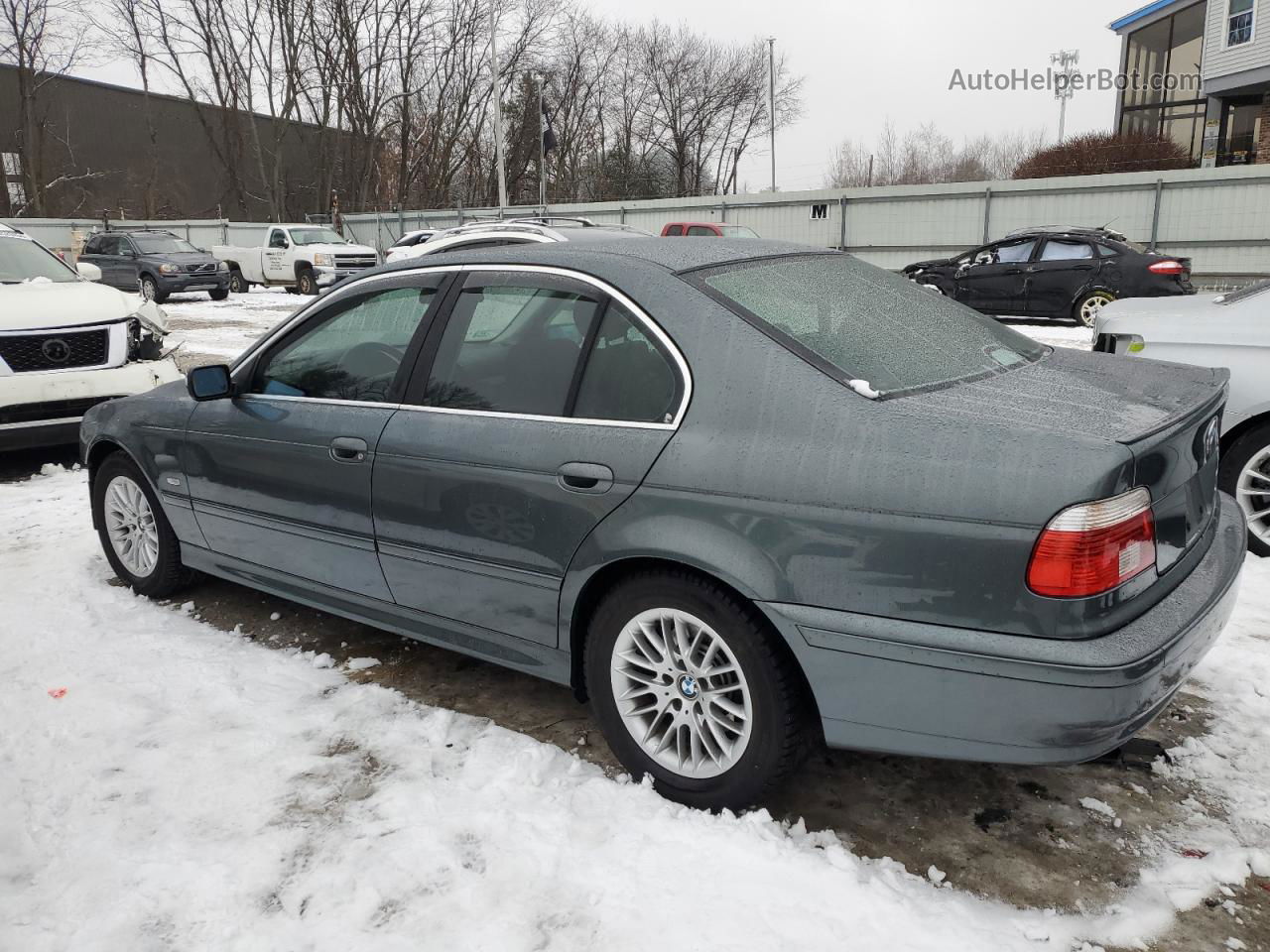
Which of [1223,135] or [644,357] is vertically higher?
[1223,135]

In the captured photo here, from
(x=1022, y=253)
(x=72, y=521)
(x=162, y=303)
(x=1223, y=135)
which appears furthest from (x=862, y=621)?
(x=1223, y=135)

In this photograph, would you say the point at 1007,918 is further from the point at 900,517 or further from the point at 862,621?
the point at 900,517

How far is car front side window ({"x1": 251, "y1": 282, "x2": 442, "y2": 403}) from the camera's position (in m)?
3.54

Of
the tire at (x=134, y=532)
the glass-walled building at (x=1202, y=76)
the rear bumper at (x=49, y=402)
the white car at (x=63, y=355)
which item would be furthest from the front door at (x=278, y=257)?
the glass-walled building at (x=1202, y=76)

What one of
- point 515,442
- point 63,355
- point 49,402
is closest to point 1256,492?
point 515,442

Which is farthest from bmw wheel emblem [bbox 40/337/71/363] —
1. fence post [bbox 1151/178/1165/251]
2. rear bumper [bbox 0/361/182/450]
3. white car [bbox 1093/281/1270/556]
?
fence post [bbox 1151/178/1165/251]

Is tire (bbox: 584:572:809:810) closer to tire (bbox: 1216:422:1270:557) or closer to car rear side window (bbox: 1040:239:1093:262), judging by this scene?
tire (bbox: 1216:422:1270:557)

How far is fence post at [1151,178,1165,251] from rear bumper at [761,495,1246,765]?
21.1 meters

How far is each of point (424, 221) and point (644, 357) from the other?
3451cm

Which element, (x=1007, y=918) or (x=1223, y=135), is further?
(x=1223, y=135)

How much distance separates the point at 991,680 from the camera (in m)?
2.29

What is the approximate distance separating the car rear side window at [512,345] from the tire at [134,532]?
1.96 meters

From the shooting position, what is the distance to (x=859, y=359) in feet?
8.89

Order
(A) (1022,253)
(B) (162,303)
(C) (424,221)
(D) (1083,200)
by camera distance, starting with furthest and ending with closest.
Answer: (C) (424,221) < (B) (162,303) < (D) (1083,200) < (A) (1022,253)
